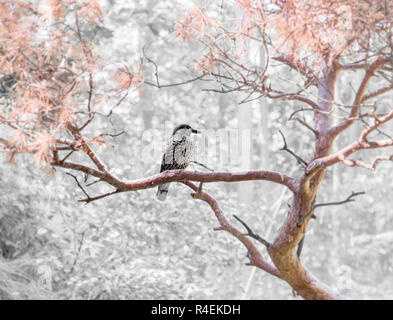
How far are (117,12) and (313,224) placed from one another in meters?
3.98

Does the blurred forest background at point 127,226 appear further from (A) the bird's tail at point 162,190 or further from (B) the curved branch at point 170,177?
(A) the bird's tail at point 162,190

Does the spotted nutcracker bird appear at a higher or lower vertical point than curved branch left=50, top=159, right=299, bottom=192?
higher

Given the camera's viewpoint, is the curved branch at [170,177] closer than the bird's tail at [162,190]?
Yes

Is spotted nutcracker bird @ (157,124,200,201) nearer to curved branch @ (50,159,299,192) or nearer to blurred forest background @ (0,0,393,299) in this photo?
blurred forest background @ (0,0,393,299)

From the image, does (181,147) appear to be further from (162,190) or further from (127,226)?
(127,226)

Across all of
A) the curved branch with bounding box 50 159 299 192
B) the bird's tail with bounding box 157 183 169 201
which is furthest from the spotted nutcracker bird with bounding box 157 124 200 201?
the curved branch with bounding box 50 159 299 192

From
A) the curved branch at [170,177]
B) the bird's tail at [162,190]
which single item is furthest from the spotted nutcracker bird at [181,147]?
the curved branch at [170,177]

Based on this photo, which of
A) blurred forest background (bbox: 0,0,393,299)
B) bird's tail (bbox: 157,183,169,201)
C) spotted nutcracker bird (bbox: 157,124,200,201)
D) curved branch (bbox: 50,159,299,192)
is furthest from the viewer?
blurred forest background (bbox: 0,0,393,299)

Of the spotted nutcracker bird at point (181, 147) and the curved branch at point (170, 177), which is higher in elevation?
the spotted nutcracker bird at point (181, 147)

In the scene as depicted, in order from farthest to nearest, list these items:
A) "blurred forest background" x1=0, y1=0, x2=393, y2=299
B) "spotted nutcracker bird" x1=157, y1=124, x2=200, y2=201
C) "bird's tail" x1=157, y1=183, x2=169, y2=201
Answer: "blurred forest background" x1=0, y1=0, x2=393, y2=299 < "bird's tail" x1=157, y1=183, x2=169, y2=201 < "spotted nutcracker bird" x1=157, y1=124, x2=200, y2=201

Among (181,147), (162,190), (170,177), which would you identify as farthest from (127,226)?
(170,177)

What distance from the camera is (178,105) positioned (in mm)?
7613
